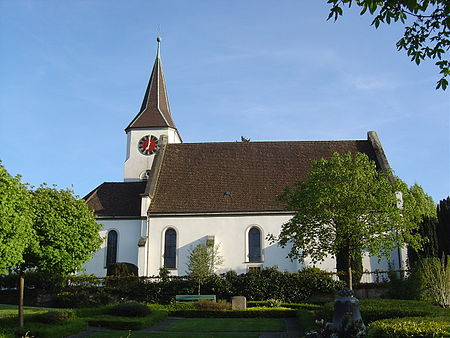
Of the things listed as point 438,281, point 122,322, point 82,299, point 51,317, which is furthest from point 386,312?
point 82,299

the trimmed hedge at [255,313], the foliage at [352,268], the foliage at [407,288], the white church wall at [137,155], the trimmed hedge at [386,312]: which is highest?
the white church wall at [137,155]

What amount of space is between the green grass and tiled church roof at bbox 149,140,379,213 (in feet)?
48.9

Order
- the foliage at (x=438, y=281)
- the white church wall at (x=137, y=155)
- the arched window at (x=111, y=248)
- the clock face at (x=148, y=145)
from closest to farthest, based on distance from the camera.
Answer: the foliage at (x=438, y=281) → the arched window at (x=111, y=248) → the white church wall at (x=137, y=155) → the clock face at (x=148, y=145)

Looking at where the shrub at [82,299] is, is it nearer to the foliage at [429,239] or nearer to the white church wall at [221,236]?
the white church wall at [221,236]

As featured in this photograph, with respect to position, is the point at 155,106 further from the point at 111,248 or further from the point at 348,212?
the point at 348,212

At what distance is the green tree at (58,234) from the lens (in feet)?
62.6

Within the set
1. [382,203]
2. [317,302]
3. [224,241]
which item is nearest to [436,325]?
[382,203]

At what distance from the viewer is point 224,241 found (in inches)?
1428

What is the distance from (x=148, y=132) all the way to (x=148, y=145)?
1534 millimetres

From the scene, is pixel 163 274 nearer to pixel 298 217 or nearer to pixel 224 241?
pixel 224 241

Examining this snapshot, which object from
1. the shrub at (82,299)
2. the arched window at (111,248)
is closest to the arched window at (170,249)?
the arched window at (111,248)

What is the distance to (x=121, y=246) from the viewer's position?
37.1m

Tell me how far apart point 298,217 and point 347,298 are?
13419 millimetres

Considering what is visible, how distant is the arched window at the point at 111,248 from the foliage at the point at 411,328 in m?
28.6
